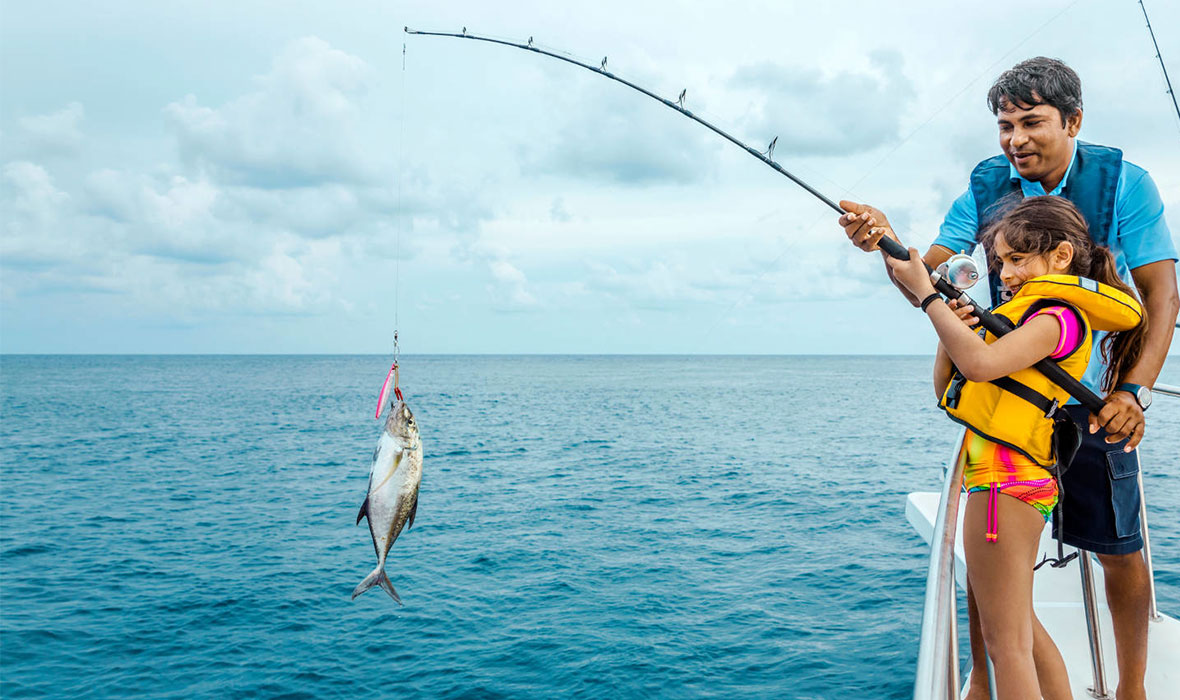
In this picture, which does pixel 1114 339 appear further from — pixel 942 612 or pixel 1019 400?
pixel 942 612

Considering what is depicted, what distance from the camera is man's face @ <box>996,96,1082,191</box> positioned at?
2615 mm

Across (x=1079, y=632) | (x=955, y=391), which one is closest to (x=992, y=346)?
(x=955, y=391)

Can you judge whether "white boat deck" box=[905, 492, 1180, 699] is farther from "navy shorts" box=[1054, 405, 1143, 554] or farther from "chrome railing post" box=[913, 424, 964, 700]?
"chrome railing post" box=[913, 424, 964, 700]

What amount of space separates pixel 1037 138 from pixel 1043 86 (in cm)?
17

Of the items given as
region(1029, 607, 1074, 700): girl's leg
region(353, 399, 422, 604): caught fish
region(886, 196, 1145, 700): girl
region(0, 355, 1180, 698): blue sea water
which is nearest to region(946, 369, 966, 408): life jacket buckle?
region(886, 196, 1145, 700): girl

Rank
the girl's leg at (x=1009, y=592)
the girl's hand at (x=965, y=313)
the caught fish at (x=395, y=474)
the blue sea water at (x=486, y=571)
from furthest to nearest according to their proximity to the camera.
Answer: the blue sea water at (x=486, y=571), the caught fish at (x=395, y=474), the girl's hand at (x=965, y=313), the girl's leg at (x=1009, y=592)

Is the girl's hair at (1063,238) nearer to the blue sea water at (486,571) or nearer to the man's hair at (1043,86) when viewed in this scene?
the man's hair at (1043,86)

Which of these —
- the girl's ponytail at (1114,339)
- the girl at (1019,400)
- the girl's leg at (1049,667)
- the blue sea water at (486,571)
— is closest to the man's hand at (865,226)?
the girl at (1019,400)

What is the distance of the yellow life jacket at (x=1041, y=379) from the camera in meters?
2.25

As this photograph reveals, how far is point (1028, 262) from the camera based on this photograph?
2.40 metres

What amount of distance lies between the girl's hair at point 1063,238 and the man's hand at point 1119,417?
0.49 ft

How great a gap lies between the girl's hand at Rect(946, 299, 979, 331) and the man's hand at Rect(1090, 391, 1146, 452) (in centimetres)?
53

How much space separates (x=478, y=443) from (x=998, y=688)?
34.9 m

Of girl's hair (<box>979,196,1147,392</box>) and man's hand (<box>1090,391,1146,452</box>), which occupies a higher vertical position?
girl's hair (<box>979,196,1147,392</box>)
